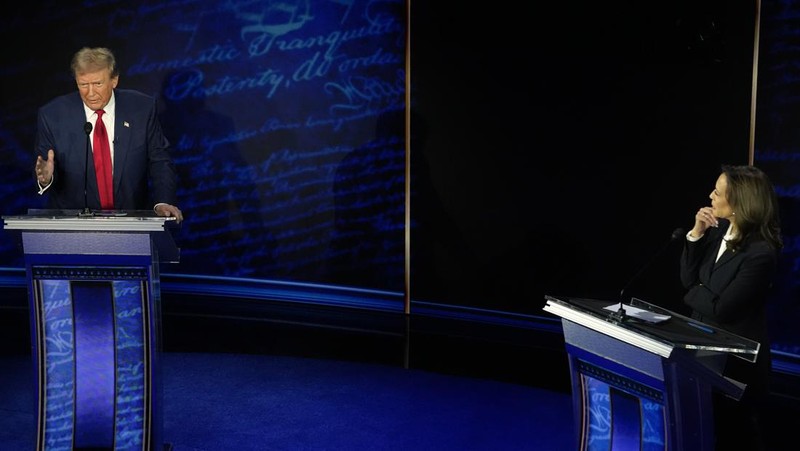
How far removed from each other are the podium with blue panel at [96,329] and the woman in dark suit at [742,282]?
1871 millimetres

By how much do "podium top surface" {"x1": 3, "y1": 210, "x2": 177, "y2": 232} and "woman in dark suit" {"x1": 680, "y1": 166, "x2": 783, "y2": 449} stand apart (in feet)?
6.14

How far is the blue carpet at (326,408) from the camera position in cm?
374

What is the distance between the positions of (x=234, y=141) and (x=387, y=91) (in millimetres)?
1164

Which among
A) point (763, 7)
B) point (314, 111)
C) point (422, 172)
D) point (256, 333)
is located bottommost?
point (256, 333)

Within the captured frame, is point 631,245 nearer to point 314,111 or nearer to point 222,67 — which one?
point 314,111

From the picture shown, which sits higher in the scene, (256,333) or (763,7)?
(763,7)

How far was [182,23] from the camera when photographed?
6.07m

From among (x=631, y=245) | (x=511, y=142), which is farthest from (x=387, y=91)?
(x=631, y=245)

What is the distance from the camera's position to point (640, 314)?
250 cm

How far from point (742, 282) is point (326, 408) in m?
2.02

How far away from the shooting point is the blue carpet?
12.3ft

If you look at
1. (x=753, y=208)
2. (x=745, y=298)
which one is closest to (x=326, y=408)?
(x=745, y=298)

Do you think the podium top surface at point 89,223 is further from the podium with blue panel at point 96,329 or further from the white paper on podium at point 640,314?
the white paper on podium at point 640,314

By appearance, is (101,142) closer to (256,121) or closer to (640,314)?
(640,314)
